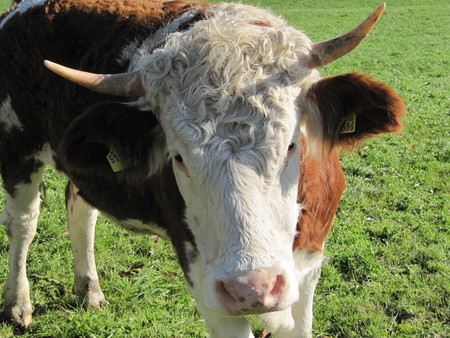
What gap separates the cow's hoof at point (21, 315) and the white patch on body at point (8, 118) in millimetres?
1628

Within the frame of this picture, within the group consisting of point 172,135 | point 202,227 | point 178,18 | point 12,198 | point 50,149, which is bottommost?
point 12,198

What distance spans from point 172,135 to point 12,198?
2665 mm

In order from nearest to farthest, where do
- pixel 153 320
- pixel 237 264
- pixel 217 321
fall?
pixel 237 264
pixel 217 321
pixel 153 320

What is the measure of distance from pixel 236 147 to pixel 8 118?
277 centimetres

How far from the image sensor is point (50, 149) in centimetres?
484

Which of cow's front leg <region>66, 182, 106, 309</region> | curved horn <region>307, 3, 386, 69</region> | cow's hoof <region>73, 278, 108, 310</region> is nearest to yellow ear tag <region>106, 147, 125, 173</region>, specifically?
curved horn <region>307, 3, 386, 69</region>

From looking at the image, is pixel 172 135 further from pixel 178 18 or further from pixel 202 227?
pixel 178 18

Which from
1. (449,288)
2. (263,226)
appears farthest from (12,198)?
(449,288)

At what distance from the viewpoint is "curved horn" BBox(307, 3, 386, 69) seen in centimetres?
290

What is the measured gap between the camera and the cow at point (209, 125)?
8.98 ft

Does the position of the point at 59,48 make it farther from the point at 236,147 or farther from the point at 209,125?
the point at 236,147

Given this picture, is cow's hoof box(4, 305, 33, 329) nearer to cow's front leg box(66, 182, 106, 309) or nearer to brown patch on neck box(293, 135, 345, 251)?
cow's front leg box(66, 182, 106, 309)

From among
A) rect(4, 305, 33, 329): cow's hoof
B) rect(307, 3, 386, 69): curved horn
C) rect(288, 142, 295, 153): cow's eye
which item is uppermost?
rect(307, 3, 386, 69): curved horn

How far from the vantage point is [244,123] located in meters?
2.87
